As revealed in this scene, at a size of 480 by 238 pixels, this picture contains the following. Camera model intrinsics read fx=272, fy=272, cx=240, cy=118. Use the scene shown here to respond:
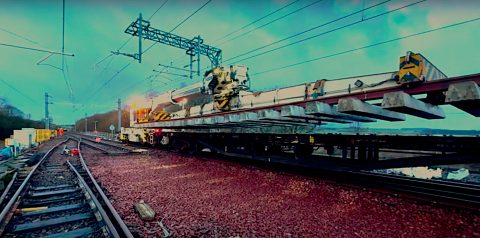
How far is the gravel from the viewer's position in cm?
432

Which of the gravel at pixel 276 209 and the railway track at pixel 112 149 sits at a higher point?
the railway track at pixel 112 149

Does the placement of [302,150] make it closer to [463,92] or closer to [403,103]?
[403,103]

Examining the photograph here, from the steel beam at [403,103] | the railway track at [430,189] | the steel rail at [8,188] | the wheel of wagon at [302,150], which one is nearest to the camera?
the steel beam at [403,103]

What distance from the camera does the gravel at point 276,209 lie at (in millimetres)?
4316

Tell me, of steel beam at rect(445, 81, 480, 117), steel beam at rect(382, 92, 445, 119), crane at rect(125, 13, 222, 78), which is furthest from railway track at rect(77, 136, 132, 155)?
steel beam at rect(445, 81, 480, 117)

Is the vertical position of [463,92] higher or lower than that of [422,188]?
higher

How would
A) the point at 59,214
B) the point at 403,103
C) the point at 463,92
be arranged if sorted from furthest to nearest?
the point at 59,214 → the point at 403,103 → the point at 463,92

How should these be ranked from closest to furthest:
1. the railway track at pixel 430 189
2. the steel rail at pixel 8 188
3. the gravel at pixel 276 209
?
the gravel at pixel 276 209 → the railway track at pixel 430 189 → the steel rail at pixel 8 188

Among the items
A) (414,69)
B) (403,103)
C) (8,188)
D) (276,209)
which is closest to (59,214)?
(8,188)

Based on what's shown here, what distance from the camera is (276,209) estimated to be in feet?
17.7

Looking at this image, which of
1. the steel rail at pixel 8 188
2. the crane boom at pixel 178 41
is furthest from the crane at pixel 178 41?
the steel rail at pixel 8 188

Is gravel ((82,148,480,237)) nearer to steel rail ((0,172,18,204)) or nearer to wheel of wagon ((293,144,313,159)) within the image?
wheel of wagon ((293,144,313,159))

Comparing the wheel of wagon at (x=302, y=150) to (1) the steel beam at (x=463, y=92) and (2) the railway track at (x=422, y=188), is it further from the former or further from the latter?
(1) the steel beam at (x=463, y=92)

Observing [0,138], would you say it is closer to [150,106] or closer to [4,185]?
[150,106]
